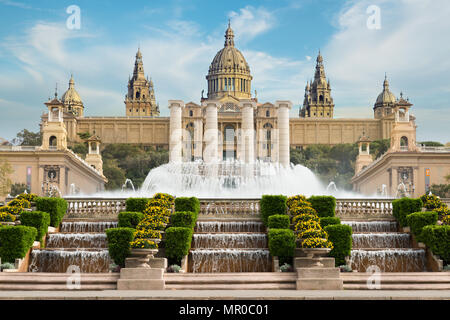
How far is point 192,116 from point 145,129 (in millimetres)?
14240

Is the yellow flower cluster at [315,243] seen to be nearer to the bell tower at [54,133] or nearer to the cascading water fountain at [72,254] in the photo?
the cascading water fountain at [72,254]

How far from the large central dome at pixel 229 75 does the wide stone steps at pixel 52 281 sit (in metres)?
144

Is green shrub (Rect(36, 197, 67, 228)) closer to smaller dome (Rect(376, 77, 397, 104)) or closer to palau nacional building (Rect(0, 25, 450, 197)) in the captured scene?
palau nacional building (Rect(0, 25, 450, 197))

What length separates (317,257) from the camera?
22328 mm

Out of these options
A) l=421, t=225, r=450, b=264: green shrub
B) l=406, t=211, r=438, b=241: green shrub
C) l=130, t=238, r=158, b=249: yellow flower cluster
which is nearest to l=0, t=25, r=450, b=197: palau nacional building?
l=406, t=211, r=438, b=241: green shrub

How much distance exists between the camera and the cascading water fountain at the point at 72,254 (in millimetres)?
24078

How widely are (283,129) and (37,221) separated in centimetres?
5954

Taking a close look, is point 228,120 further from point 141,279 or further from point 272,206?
point 141,279

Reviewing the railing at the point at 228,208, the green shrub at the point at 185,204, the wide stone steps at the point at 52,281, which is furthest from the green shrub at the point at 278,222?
the wide stone steps at the point at 52,281

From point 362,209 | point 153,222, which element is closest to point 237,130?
point 362,209
